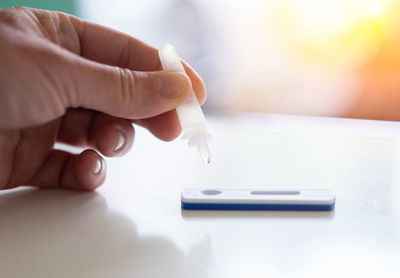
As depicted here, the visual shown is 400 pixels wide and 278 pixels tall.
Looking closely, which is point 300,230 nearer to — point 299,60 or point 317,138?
point 317,138

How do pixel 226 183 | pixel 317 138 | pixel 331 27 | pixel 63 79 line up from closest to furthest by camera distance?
pixel 63 79 < pixel 226 183 < pixel 317 138 < pixel 331 27

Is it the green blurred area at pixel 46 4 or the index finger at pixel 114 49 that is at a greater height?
the green blurred area at pixel 46 4

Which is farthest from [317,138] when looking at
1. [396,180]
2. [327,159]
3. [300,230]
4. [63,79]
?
[63,79]

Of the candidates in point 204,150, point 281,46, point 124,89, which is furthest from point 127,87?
point 281,46

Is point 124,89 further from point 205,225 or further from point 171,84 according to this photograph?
point 205,225

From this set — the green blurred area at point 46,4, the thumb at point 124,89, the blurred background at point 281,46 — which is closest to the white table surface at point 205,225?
the thumb at point 124,89

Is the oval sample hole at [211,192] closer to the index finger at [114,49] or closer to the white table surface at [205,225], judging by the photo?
the white table surface at [205,225]

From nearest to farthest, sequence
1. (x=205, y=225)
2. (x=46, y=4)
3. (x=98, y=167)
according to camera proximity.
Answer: (x=205, y=225) → (x=98, y=167) → (x=46, y=4)
